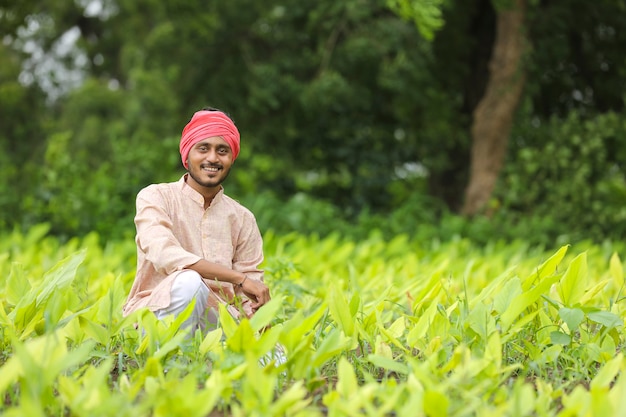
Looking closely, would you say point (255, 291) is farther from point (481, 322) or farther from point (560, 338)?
point (560, 338)

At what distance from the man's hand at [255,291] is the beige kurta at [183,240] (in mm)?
94

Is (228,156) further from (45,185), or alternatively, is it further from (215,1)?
(215,1)

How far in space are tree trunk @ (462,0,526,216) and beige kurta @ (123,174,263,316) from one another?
6.03 metres

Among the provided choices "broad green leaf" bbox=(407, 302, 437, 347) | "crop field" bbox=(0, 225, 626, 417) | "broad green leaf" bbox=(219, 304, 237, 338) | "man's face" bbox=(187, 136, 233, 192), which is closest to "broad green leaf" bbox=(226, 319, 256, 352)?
"crop field" bbox=(0, 225, 626, 417)

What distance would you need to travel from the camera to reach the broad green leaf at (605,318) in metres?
2.85

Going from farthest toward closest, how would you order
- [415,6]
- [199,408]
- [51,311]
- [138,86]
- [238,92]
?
[138,86], [238,92], [415,6], [51,311], [199,408]

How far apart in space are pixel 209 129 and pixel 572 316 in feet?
4.75

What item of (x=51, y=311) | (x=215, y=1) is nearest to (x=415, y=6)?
(x=215, y=1)

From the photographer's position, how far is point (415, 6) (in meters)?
6.76

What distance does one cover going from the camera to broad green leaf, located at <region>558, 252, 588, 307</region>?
3129 millimetres

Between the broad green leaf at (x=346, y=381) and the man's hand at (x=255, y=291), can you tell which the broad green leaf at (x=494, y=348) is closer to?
the broad green leaf at (x=346, y=381)

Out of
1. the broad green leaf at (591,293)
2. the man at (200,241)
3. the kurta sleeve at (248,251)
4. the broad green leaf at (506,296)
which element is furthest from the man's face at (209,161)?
the broad green leaf at (591,293)

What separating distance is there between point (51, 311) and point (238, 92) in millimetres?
7994

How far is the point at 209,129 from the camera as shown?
10.0 ft
